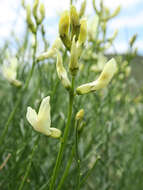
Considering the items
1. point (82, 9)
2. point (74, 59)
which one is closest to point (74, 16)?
point (74, 59)

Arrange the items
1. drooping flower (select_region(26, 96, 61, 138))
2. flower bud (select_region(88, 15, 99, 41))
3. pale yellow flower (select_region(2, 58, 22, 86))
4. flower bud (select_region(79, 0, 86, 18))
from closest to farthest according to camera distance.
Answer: drooping flower (select_region(26, 96, 61, 138)), flower bud (select_region(79, 0, 86, 18)), pale yellow flower (select_region(2, 58, 22, 86)), flower bud (select_region(88, 15, 99, 41))

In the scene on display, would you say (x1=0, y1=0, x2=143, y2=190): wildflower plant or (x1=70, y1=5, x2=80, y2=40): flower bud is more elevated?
(x1=70, y1=5, x2=80, y2=40): flower bud

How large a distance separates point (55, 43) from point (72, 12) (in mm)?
406

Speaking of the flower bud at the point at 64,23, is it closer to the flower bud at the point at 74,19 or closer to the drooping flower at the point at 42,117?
the flower bud at the point at 74,19

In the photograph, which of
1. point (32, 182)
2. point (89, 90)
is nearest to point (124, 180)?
point (32, 182)

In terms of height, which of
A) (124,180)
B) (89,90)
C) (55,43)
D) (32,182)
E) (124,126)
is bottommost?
(124,180)

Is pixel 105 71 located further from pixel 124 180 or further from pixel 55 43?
pixel 124 180

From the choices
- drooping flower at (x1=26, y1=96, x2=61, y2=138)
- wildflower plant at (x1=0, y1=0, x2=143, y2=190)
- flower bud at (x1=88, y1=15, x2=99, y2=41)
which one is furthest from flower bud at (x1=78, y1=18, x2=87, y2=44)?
flower bud at (x1=88, y1=15, x2=99, y2=41)

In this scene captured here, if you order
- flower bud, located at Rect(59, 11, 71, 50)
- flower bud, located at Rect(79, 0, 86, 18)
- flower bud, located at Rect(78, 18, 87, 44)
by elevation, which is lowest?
flower bud, located at Rect(78, 18, 87, 44)

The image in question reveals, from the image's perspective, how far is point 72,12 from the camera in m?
0.71

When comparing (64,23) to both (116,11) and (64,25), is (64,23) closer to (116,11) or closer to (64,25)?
(64,25)

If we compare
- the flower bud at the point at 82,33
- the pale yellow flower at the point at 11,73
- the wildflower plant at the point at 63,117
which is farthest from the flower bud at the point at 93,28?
the flower bud at the point at 82,33

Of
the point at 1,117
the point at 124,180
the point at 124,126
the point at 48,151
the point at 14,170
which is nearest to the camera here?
the point at 14,170

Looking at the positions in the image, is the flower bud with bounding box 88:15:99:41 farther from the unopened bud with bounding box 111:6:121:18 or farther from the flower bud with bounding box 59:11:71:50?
the flower bud with bounding box 59:11:71:50
